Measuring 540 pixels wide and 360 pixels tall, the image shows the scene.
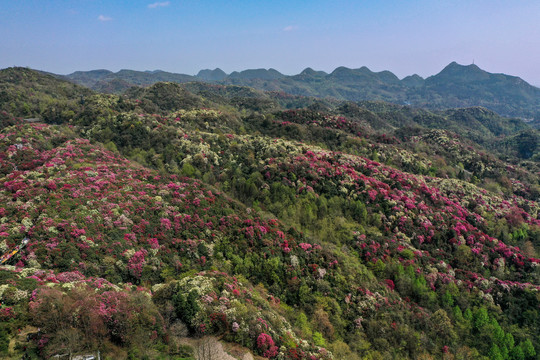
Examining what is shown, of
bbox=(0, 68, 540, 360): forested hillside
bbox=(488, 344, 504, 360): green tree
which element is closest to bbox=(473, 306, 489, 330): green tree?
bbox=(0, 68, 540, 360): forested hillside

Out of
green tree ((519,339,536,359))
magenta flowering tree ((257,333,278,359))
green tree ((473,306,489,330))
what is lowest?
green tree ((519,339,536,359))

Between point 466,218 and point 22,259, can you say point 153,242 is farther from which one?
point 466,218

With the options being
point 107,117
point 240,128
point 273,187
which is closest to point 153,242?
point 273,187

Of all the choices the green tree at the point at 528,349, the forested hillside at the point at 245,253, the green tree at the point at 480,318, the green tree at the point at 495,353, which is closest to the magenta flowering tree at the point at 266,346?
the forested hillside at the point at 245,253

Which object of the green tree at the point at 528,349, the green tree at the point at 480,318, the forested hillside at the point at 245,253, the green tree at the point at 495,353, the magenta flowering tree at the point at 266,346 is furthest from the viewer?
the green tree at the point at 480,318

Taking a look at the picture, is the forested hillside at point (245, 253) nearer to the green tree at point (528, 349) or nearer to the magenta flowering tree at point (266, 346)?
the magenta flowering tree at point (266, 346)

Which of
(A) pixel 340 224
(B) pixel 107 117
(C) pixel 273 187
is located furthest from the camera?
(B) pixel 107 117

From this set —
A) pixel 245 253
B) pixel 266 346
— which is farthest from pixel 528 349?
pixel 245 253

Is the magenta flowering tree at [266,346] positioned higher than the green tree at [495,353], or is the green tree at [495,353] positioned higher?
the magenta flowering tree at [266,346]

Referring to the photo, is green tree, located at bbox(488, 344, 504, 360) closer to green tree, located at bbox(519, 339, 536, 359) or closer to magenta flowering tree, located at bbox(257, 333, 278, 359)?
green tree, located at bbox(519, 339, 536, 359)
